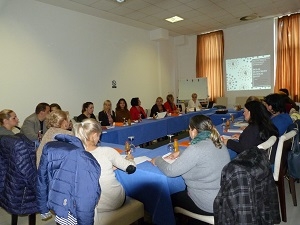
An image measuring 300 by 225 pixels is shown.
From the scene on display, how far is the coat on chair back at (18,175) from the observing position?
6.61 feet

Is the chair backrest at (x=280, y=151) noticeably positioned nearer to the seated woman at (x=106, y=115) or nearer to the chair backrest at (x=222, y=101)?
the seated woman at (x=106, y=115)

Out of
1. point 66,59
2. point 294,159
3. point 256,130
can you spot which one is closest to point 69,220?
point 256,130

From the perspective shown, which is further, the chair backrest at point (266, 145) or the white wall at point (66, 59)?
the white wall at point (66, 59)

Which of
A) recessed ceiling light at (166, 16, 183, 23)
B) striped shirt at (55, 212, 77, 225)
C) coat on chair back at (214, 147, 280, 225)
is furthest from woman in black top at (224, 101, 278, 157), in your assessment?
recessed ceiling light at (166, 16, 183, 23)

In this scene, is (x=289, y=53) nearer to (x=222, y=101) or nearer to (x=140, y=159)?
(x=222, y=101)

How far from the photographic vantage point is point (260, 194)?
1.50 metres

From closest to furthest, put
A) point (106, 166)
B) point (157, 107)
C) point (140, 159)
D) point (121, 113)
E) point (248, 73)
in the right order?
1. point (106, 166)
2. point (140, 159)
3. point (121, 113)
4. point (157, 107)
5. point (248, 73)

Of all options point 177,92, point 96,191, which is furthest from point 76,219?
point 177,92

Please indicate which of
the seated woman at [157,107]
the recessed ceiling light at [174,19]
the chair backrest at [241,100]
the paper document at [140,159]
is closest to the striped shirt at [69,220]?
the paper document at [140,159]

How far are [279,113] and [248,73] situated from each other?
5635mm

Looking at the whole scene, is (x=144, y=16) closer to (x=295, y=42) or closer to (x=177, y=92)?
(x=177, y=92)

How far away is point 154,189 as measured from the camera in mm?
1922

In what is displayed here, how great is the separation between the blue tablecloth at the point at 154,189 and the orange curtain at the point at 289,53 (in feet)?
22.5

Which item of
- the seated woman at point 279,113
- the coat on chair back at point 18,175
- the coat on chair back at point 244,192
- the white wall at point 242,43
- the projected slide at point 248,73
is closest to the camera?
the coat on chair back at point 244,192
